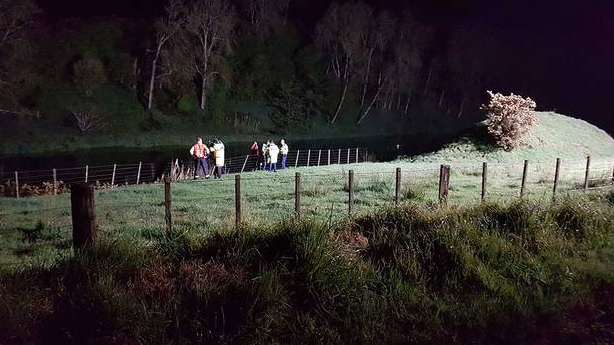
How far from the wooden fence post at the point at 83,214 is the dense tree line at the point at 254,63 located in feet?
124

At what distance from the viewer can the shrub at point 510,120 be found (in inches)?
1452

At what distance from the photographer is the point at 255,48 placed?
7588 cm

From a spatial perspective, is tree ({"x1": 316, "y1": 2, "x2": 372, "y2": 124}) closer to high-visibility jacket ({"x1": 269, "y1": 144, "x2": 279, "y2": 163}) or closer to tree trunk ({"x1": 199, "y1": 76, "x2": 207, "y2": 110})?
tree trunk ({"x1": 199, "y1": 76, "x2": 207, "y2": 110})

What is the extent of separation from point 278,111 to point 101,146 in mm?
26297

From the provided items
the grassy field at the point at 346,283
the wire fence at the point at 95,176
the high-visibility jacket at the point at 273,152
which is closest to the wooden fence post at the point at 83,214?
the grassy field at the point at 346,283

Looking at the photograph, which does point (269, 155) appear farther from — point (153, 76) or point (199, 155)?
point (153, 76)

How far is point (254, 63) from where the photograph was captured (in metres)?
72.9

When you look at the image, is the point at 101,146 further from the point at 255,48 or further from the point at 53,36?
the point at 255,48

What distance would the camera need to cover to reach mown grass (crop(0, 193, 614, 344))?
20.9ft

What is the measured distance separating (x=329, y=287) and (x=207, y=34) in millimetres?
59873

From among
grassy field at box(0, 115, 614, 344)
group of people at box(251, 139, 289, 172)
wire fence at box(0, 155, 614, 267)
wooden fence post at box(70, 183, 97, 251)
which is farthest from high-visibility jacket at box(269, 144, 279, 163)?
wooden fence post at box(70, 183, 97, 251)

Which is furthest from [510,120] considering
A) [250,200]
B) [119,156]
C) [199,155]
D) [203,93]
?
[203,93]

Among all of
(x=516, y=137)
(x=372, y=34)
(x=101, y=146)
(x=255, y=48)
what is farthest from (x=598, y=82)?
(x=101, y=146)

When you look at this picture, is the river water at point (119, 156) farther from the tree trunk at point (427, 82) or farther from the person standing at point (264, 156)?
the tree trunk at point (427, 82)
